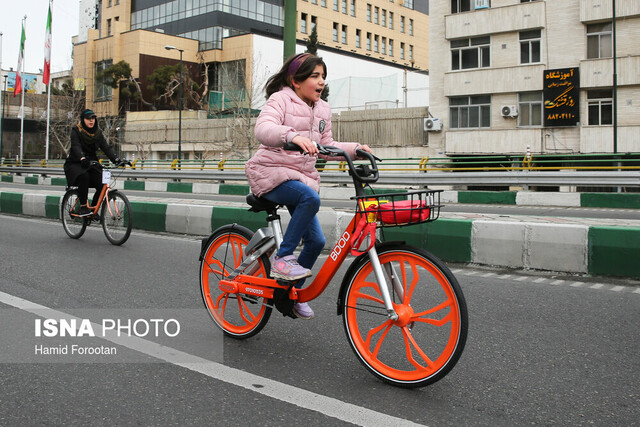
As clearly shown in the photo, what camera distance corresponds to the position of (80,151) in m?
9.08

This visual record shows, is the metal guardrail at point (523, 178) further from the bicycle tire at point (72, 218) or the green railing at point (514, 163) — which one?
the bicycle tire at point (72, 218)

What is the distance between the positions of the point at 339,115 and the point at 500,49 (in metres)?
11.8

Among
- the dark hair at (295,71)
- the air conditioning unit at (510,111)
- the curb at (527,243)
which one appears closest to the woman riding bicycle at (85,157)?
the curb at (527,243)

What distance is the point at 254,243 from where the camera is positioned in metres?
3.98

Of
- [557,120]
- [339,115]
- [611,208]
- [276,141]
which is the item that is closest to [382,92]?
[339,115]

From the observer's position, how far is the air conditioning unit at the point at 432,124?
37031mm

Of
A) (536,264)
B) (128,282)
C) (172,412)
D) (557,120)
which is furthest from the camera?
(557,120)

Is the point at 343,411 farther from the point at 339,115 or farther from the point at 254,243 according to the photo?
the point at 339,115

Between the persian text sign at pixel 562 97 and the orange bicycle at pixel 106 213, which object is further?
the persian text sign at pixel 562 97

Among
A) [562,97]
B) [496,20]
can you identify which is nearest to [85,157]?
[562,97]

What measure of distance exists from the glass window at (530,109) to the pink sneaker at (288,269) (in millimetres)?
32837

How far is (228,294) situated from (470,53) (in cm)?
3510

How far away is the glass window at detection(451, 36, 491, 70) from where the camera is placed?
3606 centimetres

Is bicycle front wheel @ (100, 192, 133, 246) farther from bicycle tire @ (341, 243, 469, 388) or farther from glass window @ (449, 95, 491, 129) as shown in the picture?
glass window @ (449, 95, 491, 129)
